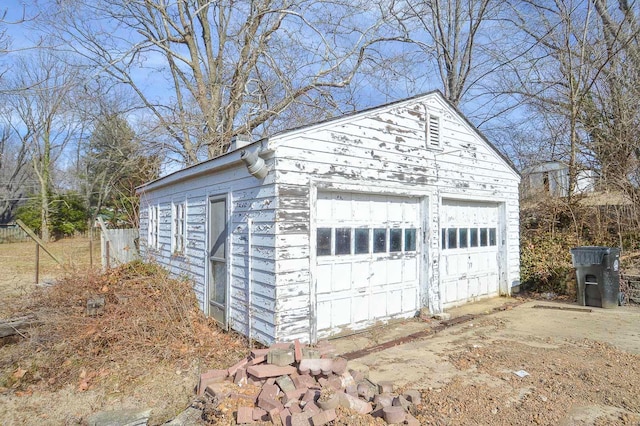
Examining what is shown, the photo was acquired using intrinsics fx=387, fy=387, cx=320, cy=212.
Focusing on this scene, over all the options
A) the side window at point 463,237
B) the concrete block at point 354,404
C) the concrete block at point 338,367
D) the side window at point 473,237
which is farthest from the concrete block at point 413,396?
the side window at point 473,237

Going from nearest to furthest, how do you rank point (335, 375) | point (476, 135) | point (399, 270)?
point (335, 375), point (399, 270), point (476, 135)

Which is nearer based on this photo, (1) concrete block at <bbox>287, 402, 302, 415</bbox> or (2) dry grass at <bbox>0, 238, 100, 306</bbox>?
(1) concrete block at <bbox>287, 402, 302, 415</bbox>

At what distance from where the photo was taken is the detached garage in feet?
16.1

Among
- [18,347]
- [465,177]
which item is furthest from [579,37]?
[18,347]

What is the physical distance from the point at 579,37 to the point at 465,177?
27.9ft

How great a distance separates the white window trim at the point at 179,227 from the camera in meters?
7.46

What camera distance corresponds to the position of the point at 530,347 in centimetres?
516

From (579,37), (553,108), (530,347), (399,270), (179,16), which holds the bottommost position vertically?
(530,347)

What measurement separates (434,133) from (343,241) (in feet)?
9.43

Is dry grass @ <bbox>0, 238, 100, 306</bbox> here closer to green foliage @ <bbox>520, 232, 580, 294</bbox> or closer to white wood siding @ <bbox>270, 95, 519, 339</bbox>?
white wood siding @ <bbox>270, 95, 519, 339</bbox>

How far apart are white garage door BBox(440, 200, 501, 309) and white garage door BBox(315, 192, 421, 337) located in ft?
3.25

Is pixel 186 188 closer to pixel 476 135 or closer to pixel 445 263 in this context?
pixel 445 263

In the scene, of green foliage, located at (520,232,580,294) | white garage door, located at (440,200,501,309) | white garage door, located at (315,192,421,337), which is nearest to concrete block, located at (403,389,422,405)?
white garage door, located at (315,192,421,337)

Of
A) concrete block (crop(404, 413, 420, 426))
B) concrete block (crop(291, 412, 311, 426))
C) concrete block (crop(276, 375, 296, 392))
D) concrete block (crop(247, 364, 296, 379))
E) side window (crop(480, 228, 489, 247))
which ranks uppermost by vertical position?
side window (crop(480, 228, 489, 247))
